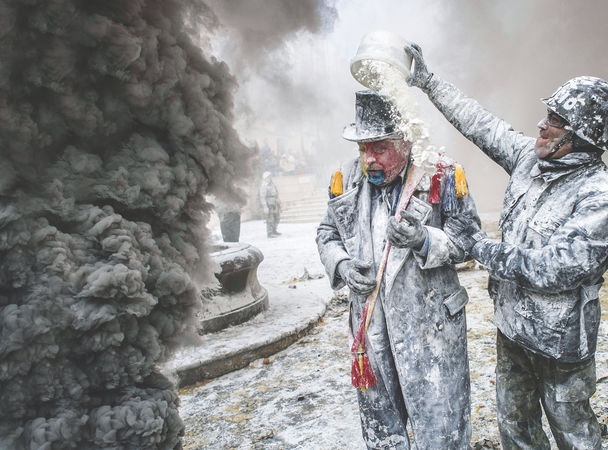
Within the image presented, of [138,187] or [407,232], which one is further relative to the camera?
[407,232]

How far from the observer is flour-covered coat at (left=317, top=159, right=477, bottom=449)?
6.64ft

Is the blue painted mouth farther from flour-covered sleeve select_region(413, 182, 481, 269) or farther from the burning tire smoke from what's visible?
the burning tire smoke

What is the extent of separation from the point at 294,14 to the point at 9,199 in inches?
64.4

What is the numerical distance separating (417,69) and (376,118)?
0.46 metres

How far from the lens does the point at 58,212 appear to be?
62.5 inches

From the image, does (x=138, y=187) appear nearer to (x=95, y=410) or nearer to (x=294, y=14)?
(x=95, y=410)

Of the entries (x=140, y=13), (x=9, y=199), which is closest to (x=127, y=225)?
(x=9, y=199)

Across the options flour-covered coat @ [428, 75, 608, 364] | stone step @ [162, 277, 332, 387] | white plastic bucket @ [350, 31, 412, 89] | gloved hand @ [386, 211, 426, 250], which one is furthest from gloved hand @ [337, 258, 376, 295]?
stone step @ [162, 277, 332, 387]

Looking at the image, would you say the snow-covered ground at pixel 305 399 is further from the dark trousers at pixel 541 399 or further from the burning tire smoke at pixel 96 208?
the burning tire smoke at pixel 96 208

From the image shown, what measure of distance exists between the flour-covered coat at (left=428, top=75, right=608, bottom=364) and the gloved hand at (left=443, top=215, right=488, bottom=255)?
49 millimetres

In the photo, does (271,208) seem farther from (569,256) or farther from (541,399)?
(569,256)

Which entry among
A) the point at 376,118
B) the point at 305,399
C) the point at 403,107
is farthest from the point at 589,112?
the point at 305,399

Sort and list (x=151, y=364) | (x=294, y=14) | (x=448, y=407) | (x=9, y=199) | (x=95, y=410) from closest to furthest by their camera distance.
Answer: (x=9, y=199) → (x=95, y=410) → (x=151, y=364) → (x=448, y=407) → (x=294, y=14)

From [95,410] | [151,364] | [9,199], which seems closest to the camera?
[9,199]
